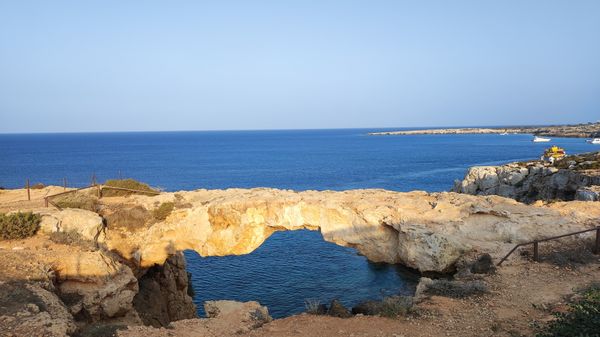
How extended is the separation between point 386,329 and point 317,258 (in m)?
19.6

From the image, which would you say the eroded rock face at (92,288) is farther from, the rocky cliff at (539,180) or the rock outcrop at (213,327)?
the rocky cliff at (539,180)

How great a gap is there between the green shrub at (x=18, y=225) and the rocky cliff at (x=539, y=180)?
33.5m

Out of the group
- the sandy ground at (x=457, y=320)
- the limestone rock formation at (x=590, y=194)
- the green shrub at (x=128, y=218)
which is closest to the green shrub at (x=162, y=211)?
the green shrub at (x=128, y=218)

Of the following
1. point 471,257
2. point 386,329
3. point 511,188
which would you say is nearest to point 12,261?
point 386,329

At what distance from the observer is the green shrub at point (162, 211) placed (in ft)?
71.7

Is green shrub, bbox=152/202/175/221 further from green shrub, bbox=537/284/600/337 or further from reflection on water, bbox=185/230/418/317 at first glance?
green shrub, bbox=537/284/600/337

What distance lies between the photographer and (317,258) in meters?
31.1

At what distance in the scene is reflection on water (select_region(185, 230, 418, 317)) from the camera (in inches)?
938

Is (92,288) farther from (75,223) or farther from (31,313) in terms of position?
(75,223)

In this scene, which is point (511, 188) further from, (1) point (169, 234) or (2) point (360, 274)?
(1) point (169, 234)

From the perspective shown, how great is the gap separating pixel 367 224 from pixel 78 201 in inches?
588

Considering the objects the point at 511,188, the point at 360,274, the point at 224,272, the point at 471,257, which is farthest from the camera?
the point at 511,188

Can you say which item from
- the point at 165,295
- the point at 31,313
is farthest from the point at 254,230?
the point at 31,313

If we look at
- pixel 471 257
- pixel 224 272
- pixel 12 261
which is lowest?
pixel 224 272
